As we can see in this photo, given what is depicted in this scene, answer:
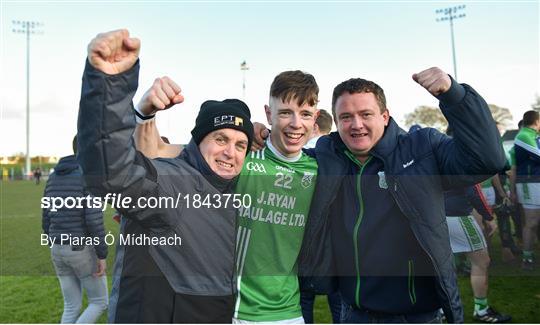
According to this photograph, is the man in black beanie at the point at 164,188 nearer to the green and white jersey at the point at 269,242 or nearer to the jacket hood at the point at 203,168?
the jacket hood at the point at 203,168

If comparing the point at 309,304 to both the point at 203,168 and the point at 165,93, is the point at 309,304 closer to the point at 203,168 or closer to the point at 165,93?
the point at 203,168

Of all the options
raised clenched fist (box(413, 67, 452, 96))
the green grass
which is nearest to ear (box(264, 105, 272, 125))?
raised clenched fist (box(413, 67, 452, 96))

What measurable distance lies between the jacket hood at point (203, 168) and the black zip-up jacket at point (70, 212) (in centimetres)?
226

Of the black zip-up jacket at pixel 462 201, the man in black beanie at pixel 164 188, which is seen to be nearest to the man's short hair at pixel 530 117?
the black zip-up jacket at pixel 462 201

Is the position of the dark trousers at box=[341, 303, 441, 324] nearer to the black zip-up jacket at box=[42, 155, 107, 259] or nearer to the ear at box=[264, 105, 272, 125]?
the ear at box=[264, 105, 272, 125]

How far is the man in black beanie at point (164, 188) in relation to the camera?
169 centimetres

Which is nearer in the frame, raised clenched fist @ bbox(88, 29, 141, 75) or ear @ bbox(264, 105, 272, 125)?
raised clenched fist @ bbox(88, 29, 141, 75)

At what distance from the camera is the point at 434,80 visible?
2.19 metres

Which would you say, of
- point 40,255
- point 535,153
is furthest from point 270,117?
point 40,255

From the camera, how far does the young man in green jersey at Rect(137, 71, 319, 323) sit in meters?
2.46

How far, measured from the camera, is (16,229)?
42.2 feet

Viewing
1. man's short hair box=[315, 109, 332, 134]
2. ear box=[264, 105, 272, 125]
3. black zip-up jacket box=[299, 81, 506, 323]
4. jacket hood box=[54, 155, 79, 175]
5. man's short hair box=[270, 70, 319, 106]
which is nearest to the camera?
black zip-up jacket box=[299, 81, 506, 323]

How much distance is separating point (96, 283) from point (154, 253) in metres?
2.94

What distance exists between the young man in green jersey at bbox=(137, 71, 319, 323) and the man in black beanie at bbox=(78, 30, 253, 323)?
0.75 ft
